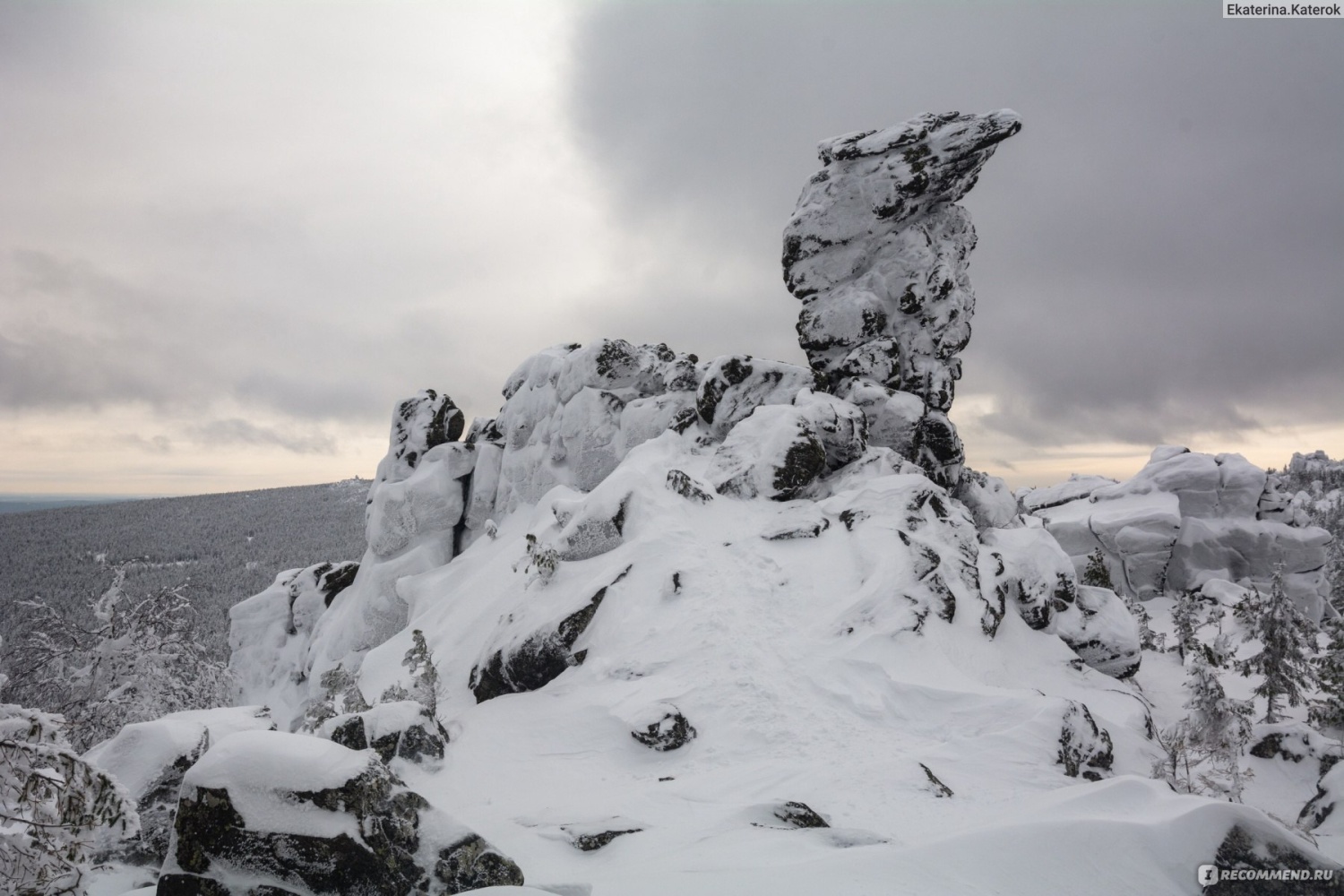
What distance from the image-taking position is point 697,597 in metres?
17.8

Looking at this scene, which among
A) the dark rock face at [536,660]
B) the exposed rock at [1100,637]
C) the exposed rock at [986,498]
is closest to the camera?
the dark rock face at [536,660]

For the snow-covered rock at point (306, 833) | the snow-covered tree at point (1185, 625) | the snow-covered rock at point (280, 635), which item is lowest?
the snow-covered rock at point (280, 635)

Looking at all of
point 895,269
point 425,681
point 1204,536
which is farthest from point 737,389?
point 1204,536

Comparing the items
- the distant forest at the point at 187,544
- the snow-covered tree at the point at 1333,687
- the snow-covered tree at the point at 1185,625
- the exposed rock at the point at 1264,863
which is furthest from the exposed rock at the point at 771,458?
the distant forest at the point at 187,544

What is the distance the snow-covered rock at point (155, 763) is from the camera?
8.95 meters

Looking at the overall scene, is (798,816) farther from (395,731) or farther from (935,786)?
(395,731)

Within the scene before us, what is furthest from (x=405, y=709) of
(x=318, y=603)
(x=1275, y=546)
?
(x=1275, y=546)

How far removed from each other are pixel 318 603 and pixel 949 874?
1405 inches

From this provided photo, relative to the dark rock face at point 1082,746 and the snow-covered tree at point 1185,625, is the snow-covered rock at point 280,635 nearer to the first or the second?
the dark rock face at point 1082,746

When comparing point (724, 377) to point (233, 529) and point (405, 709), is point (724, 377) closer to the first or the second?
point (405, 709)

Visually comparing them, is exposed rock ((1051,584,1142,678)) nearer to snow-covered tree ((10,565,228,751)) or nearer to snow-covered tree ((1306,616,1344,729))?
snow-covered tree ((1306,616,1344,729))

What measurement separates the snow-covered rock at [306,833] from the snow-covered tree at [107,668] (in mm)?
20614

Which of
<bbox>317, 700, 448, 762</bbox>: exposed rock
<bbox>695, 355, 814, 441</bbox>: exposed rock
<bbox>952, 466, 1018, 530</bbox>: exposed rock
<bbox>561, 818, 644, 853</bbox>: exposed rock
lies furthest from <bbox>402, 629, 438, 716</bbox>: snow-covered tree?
<bbox>952, 466, 1018, 530</bbox>: exposed rock

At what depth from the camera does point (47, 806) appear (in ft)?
19.6
